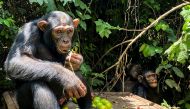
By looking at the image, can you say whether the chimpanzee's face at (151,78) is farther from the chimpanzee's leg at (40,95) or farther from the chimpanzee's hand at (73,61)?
the chimpanzee's leg at (40,95)

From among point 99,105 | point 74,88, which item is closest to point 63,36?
point 74,88

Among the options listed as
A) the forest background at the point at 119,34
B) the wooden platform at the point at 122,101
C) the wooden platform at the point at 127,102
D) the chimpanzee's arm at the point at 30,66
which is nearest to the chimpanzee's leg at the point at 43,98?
the chimpanzee's arm at the point at 30,66

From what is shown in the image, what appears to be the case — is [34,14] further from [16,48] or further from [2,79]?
[16,48]

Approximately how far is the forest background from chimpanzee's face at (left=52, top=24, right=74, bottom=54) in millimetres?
1583

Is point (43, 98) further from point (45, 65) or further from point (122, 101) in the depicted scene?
point (122, 101)

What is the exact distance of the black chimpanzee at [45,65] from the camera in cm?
389

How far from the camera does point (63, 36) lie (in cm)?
434

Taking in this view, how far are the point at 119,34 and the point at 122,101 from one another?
8.17 feet

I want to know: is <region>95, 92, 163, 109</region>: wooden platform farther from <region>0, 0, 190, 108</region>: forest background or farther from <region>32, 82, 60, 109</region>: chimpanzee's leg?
<region>32, 82, 60, 109</region>: chimpanzee's leg

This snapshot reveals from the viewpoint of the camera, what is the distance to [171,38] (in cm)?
690

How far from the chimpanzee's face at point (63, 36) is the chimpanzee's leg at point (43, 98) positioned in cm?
58

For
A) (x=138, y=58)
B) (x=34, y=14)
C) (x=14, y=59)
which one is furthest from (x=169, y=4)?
(x=14, y=59)

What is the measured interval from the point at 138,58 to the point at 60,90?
503 cm

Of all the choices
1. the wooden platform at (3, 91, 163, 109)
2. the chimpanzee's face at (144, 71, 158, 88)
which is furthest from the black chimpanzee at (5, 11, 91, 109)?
the chimpanzee's face at (144, 71, 158, 88)
